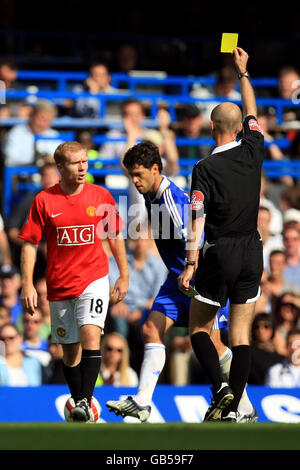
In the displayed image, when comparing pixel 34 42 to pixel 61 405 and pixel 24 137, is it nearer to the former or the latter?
pixel 24 137

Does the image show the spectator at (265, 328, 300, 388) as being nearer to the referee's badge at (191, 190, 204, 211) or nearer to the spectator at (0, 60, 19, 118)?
the referee's badge at (191, 190, 204, 211)

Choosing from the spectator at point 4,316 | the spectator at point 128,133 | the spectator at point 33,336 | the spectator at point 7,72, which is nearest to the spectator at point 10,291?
the spectator at point 4,316

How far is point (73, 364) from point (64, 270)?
726mm

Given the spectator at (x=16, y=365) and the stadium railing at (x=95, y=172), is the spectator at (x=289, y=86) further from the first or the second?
the spectator at (x=16, y=365)

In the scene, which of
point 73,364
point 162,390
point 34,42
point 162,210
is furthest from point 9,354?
point 34,42

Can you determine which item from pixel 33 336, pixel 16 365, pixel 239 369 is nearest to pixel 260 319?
pixel 33 336

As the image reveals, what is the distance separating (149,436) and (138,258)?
5.13m

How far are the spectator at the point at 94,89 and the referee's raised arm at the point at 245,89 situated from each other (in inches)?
255

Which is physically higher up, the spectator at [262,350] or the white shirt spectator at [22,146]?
the white shirt spectator at [22,146]

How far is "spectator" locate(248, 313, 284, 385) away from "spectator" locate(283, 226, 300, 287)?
4.00 ft

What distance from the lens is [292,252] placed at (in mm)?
10555

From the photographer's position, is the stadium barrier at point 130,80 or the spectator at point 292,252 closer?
the spectator at point 292,252

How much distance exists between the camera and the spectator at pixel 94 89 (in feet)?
42.4
